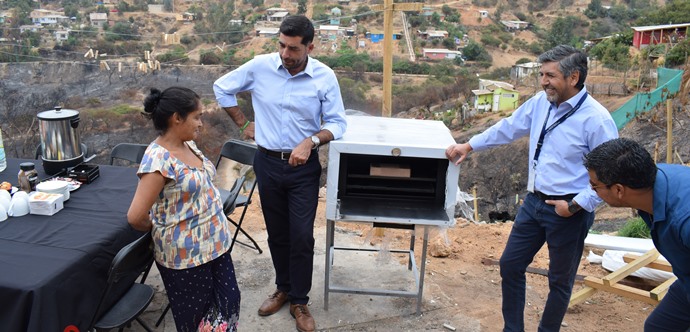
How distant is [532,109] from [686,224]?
1.29 meters

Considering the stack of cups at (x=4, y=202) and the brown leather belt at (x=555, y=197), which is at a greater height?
the brown leather belt at (x=555, y=197)

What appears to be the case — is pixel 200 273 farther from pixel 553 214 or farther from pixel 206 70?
pixel 206 70

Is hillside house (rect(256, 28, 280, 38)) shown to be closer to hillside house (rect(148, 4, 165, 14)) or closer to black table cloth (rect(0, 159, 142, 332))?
hillside house (rect(148, 4, 165, 14))

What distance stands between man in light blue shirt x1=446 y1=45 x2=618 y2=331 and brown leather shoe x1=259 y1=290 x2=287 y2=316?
1455 mm

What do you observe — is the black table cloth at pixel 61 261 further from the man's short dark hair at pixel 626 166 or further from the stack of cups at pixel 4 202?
the man's short dark hair at pixel 626 166

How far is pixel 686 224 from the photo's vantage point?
6.40ft

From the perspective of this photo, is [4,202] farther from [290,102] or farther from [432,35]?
[432,35]

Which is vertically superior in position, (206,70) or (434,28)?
(434,28)

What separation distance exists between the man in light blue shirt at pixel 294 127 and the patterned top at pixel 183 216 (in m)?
0.72

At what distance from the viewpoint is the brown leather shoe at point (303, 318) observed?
11.1 ft

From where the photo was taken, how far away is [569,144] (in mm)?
2828

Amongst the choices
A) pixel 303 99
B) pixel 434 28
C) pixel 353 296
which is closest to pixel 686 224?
pixel 303 99

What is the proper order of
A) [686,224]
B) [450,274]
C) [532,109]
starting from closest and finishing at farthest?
[686,224], [532,109], [450,274]

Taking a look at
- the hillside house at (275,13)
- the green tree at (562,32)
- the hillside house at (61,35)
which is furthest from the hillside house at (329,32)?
the hillside house at (61,35)
